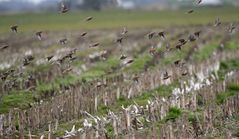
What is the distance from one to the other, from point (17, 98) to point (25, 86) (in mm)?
2666

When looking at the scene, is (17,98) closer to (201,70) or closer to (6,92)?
(6,92)

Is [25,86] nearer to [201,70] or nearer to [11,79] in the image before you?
[11,79]

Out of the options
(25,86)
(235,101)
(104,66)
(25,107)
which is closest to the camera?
(235,101)

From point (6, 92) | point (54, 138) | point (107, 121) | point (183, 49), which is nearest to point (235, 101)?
point (107, 121)

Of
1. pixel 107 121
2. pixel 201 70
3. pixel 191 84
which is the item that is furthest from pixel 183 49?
pixel 107 121

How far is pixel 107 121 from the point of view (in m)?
14.0

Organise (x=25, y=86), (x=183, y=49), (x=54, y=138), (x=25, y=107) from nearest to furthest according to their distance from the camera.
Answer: (x=54, y=138) → (x=25, y=107) → (x=25, y=86) → (x=183, y=49)

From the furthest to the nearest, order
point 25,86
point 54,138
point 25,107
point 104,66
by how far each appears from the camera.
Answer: point 104,66, point 25,86, point 25,107, point 54,138

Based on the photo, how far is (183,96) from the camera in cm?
1590

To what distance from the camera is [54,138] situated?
13.2 meters

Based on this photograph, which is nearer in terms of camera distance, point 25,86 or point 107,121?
point 107,121

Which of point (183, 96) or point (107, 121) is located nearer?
point (107, 121)

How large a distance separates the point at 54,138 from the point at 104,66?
534 inches

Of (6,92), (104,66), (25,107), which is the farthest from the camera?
(104,66)
